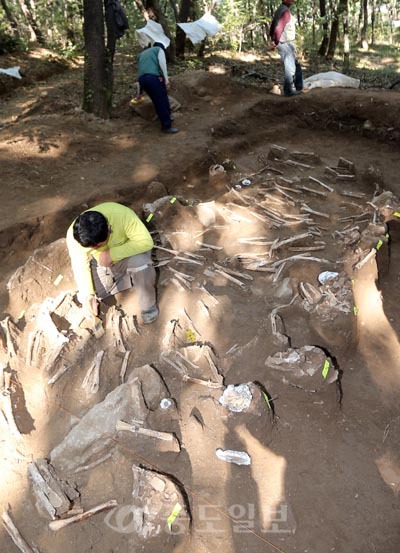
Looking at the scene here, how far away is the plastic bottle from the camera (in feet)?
11.7

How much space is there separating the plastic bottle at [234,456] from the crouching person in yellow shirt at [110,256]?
1.94m

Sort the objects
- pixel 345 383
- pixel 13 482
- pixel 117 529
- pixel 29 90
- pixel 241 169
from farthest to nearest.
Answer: pixel 29 90 → pixel 241 169 → pixel 345 383 → pixel 13 482 → pixel 117 529

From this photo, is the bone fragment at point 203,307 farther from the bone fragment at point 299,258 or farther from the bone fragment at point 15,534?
the bone fragment at point 15,534

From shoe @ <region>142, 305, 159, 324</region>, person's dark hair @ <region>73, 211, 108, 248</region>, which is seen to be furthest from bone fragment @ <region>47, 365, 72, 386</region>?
person's dark hair @ <region>73, 211, 108, 248</region>

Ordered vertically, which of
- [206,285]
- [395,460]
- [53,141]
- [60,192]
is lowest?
[395,460]

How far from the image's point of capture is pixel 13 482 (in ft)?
11.8

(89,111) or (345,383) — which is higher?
(89,111)

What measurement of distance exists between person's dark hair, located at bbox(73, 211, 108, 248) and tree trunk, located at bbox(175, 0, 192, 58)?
15072mm

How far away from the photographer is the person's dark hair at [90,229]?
12.6ft

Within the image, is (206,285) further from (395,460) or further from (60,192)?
(60,192)

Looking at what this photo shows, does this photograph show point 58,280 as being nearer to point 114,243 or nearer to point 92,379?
point 114,243

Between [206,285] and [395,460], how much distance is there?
300 centimetres

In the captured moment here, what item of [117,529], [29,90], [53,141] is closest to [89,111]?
[53,141]

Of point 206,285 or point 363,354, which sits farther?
point 206,285
